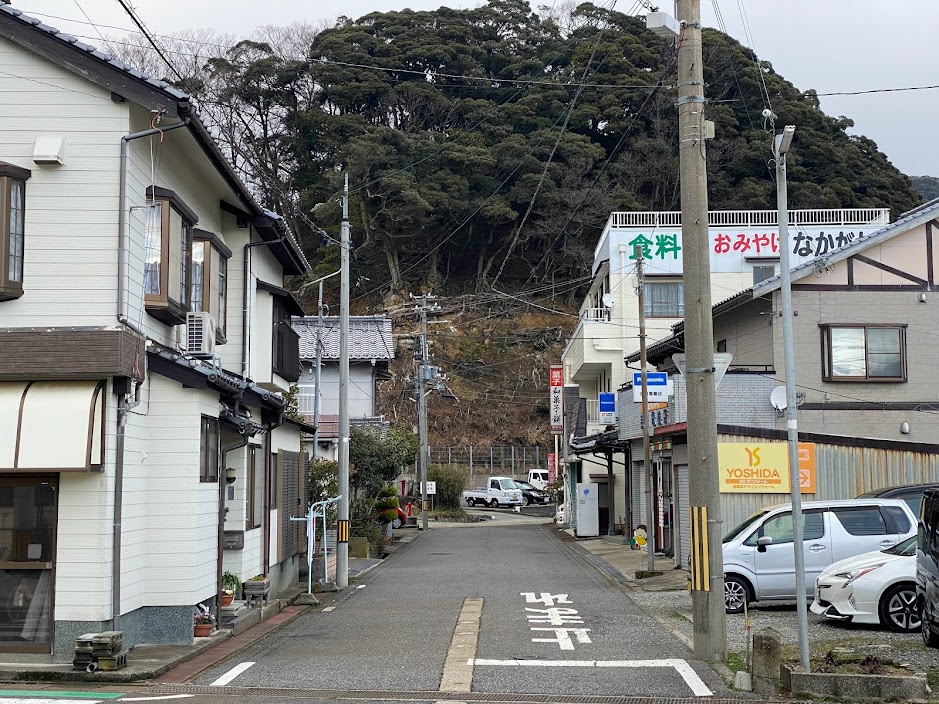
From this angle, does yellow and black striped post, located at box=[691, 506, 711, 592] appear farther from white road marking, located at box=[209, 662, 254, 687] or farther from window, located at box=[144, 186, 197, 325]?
window, located at box=[144, 186, 197, 325]

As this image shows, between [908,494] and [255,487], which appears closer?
[255,487]

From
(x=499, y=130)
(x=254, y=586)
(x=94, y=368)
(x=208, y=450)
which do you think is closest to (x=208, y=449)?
(x=208, y=450)

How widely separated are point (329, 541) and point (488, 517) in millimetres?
25737

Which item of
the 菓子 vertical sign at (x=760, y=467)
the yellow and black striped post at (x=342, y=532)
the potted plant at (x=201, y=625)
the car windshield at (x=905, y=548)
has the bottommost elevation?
the potted plant at (x=201, y=625)

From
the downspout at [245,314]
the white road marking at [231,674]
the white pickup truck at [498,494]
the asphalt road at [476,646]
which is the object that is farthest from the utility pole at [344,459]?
the white pickup truck at [498,494]

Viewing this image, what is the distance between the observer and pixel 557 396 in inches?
1818

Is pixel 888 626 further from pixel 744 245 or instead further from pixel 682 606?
pixel 744 245

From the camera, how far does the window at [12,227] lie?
1135 cm

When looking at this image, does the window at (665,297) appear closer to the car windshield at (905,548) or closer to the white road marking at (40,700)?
the car windshield at (905,548)

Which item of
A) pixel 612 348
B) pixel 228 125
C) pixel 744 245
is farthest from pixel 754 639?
pixel 228 125

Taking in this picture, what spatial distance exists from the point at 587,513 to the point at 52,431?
86.8 feet

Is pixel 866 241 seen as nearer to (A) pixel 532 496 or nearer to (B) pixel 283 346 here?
(B) pixel 283 346

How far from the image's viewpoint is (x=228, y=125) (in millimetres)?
55656

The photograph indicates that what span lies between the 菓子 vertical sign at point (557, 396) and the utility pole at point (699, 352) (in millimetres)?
33192
